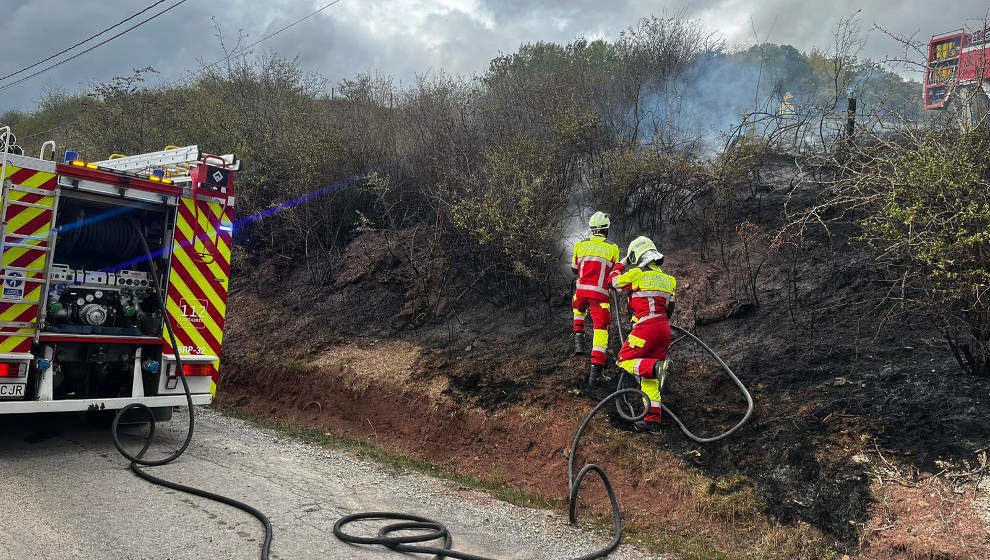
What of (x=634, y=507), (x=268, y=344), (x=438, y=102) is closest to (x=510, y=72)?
(x=438, y=102)

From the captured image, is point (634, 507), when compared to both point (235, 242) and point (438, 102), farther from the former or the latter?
point (235, 242)

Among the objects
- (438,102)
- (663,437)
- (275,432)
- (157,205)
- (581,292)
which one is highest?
(438,102)

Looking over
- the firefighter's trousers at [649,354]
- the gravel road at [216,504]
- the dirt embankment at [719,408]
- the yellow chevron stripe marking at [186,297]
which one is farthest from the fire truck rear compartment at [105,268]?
the firefighter's trousers at [649,354]

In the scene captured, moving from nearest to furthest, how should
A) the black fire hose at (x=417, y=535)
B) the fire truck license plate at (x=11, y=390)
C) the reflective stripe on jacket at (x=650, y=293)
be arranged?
the black fire hose at (x=417, y=535) < the fire truck license plate at (x=11, y=390) < the reflective stripe on jacket at (x=650, y=293)

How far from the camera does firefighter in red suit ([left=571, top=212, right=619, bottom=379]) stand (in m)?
7.11

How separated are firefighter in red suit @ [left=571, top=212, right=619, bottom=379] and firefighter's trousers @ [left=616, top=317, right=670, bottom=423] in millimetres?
557

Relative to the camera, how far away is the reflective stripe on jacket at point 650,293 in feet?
21.1

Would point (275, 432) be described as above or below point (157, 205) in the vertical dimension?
below

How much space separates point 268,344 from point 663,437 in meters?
7.10

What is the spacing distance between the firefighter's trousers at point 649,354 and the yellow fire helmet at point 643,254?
58 centimetres

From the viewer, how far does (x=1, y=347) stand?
19.4 feet

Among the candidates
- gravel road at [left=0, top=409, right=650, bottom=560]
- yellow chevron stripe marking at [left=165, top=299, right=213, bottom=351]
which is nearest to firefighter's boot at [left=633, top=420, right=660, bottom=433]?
gravel road at [left=0, top=409, right=650, bottom=560]

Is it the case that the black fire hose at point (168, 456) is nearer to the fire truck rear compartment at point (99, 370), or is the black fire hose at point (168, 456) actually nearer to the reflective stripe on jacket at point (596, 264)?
the fire truck rear compartment at point (99, 370)

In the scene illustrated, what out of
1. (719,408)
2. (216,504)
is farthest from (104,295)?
(719,408)
